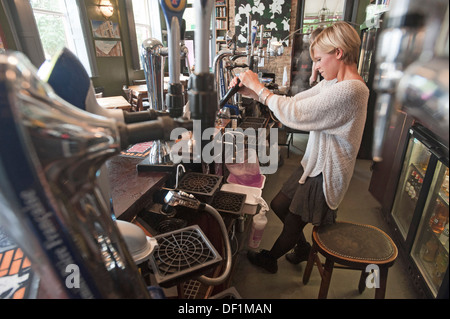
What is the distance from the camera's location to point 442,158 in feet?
5.07

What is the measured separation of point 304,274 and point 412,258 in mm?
787

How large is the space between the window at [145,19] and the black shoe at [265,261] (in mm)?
6332

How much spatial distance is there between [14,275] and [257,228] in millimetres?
1531

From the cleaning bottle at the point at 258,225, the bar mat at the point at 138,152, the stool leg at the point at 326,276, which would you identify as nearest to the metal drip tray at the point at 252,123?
the cleaning bottle at the point at 258,225

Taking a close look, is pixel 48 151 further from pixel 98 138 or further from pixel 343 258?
pixel 343 258

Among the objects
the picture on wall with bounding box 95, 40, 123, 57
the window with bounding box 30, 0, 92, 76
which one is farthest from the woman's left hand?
the picture on wall with bounding box 95, 40, 123, 57

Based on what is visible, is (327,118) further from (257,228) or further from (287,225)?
(257,228)

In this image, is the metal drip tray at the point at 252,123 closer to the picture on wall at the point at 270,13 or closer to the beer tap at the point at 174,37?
the beer tap at the point at 174,37

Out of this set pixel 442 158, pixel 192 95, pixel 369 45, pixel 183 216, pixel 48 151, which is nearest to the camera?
pixel 48 151

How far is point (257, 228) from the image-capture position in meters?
1.92

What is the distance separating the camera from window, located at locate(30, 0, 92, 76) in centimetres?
440

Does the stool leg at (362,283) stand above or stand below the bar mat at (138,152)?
below

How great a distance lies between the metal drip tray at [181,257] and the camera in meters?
0.76
